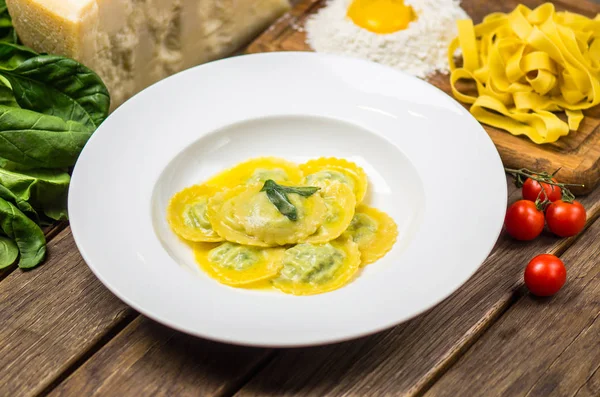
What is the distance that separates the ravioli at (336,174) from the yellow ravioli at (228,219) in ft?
0.97

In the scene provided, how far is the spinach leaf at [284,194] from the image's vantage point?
2580 millimetres

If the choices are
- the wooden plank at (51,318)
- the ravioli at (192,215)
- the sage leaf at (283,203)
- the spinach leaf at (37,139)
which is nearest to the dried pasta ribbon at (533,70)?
the sage leaf at (283,203)

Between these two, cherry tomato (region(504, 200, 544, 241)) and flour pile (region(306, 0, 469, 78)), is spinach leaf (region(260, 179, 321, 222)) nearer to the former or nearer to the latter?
cherry tomato (region(504, 200, 544, 241))

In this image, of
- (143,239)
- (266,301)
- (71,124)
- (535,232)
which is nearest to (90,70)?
(71,124)

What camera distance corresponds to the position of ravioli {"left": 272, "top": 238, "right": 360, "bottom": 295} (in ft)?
7.93

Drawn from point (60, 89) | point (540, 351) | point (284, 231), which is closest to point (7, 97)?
point (60, 89)

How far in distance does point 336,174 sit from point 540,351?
1.01m

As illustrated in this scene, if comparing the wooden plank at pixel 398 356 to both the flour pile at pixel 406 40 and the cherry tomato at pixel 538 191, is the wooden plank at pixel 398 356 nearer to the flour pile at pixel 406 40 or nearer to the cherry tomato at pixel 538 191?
the cherry tomato at pixel 538 191

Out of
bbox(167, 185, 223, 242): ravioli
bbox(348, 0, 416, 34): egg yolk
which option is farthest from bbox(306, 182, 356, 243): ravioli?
bbox(348, 0, 416, 34): egg yolk

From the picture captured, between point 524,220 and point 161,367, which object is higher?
point 524,220

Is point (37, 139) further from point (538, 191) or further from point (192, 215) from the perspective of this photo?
point (538, 191)

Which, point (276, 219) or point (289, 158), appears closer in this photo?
point (276, 219)

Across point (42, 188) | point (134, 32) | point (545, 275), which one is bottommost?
point (42, 188)

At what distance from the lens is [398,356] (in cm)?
237
